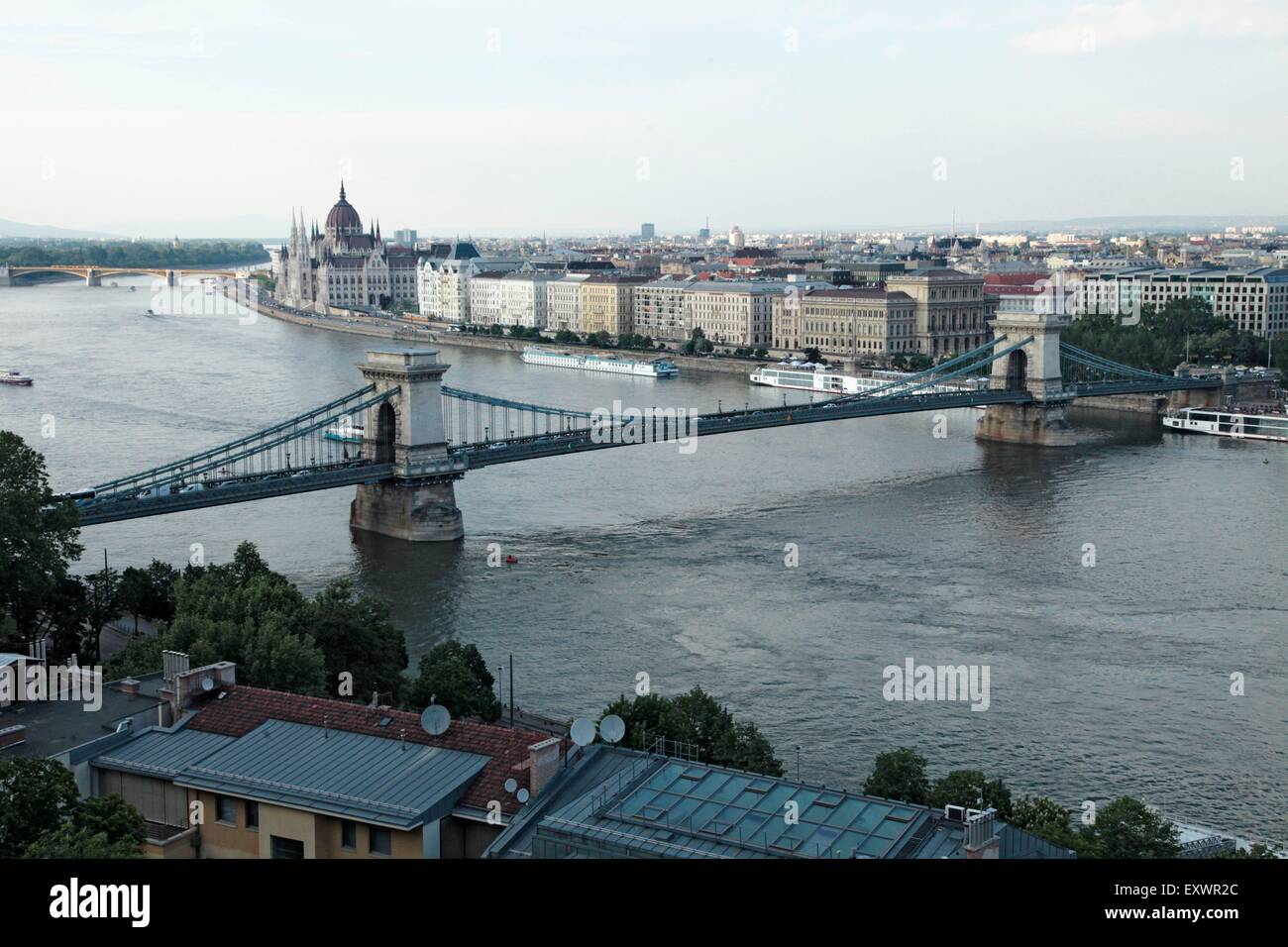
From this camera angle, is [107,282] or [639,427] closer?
[639,427]

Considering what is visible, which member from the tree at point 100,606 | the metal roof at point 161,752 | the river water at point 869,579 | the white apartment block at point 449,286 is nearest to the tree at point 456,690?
the river water at point 869,579

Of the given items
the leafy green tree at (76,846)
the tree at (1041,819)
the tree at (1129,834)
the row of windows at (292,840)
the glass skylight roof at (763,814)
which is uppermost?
the leafy green tree at (76,846)

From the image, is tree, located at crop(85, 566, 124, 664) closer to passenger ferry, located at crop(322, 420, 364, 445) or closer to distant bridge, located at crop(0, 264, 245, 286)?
passenger ferry, located at crop(322, 420, 364, 445)

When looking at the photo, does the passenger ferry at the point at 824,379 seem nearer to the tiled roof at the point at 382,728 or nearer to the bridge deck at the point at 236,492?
the bridge deck at the point at 236,492

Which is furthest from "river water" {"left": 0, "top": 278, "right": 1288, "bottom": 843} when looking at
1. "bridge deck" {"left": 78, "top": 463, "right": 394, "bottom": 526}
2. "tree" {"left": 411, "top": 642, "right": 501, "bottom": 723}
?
"tree" {"left": 411, "top": 642, "right": 501, "bottom": 723}
